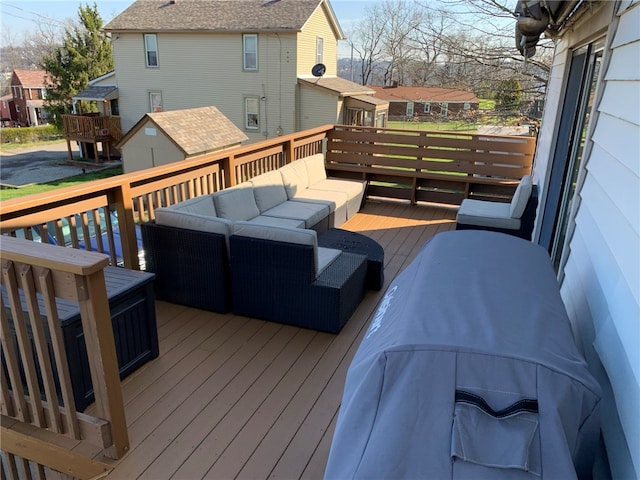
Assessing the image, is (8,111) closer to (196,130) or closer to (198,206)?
(196,130)

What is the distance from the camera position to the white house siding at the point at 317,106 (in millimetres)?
15273

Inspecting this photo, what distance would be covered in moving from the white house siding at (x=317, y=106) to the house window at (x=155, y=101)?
615 cm

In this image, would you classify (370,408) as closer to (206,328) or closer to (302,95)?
(206,328)

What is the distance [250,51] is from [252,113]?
6.96 ft

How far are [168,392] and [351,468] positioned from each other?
72.7 inches

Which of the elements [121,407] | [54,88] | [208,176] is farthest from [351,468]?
[54,88]

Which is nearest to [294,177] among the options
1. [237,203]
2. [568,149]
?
[237,203]

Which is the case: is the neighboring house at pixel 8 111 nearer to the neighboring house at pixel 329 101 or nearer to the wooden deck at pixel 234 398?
the neighboring house at pixel 329 101

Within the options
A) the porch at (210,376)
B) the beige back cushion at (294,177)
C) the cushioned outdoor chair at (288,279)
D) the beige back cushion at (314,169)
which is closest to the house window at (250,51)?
the beige back cushion at (314,169)

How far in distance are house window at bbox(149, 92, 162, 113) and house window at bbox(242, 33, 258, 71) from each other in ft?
13.4

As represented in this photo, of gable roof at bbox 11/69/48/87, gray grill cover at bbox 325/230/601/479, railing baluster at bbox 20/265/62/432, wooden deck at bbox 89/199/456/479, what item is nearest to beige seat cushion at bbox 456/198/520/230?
wooden deck at bbox 89/199/456/479

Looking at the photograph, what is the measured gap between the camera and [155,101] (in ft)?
59.2

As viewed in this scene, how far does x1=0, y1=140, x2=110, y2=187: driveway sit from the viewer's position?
17.4 meters

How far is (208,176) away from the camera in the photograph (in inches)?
181
